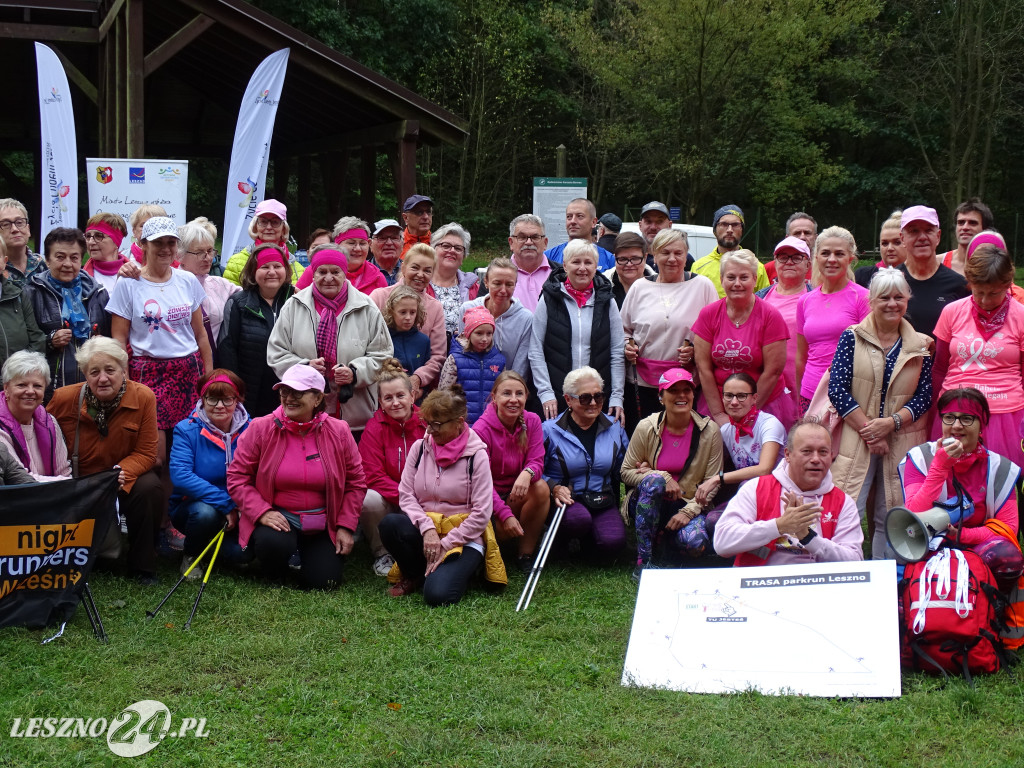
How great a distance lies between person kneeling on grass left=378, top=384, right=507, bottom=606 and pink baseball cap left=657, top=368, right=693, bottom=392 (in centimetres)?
110

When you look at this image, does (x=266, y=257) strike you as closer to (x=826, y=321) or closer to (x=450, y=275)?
(x=450, y=275)

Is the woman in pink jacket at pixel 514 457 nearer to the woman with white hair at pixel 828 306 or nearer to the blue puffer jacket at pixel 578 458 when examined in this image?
the blue puffer jacket at pixel 578 458

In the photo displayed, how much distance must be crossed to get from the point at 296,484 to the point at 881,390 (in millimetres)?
3258

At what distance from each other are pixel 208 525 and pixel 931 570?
3769 mm

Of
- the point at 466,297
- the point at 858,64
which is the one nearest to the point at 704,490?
the point at 466,297

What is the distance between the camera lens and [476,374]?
617cm

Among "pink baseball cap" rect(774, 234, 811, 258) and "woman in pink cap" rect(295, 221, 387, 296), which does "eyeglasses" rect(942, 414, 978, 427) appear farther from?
"woman in pink cap" rect(295, 221, 387, 296)

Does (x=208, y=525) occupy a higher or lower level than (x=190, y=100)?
lower

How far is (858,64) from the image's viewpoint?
26359mm

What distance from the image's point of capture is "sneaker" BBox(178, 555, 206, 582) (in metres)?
5.63

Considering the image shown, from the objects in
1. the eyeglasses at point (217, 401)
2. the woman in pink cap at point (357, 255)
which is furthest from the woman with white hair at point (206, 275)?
the eyeglasses at point (217, 401)

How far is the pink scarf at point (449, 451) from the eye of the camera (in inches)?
220

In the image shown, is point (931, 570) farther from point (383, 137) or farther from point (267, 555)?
point (383, 137)

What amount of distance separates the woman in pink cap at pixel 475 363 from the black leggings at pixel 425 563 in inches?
34.1
